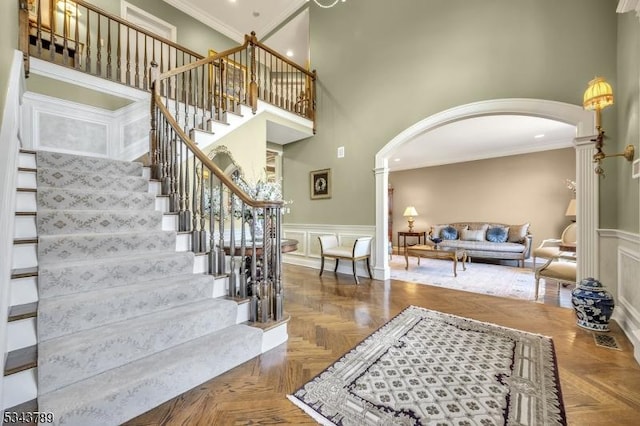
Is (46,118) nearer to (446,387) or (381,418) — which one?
(381,418)

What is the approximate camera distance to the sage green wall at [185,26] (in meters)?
4.68

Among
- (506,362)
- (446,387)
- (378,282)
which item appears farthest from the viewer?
(378,282)

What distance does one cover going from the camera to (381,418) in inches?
52.6

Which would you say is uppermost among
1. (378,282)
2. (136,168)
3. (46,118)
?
(46,118)

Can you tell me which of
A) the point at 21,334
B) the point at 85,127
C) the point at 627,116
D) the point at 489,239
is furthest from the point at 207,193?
the point at 489,239

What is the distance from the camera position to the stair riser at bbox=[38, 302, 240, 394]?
48.0 inches

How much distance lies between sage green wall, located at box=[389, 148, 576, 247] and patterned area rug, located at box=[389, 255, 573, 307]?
70.9 inches

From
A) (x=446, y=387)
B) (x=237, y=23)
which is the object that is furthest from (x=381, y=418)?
(x=237, y=23)

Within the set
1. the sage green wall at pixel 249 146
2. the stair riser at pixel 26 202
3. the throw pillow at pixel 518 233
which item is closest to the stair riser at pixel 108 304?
the stair riser at pixel 26 202

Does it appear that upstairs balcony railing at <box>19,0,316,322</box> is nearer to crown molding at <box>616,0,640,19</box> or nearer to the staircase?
the staircase

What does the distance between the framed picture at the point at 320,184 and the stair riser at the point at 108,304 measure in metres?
3.22

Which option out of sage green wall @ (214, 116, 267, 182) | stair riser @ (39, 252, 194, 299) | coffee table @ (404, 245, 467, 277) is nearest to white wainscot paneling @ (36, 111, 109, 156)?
sage green wall @ (214, 116, 267, 182)

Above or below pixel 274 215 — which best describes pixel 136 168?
above

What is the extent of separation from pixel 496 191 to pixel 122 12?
9129 mm
